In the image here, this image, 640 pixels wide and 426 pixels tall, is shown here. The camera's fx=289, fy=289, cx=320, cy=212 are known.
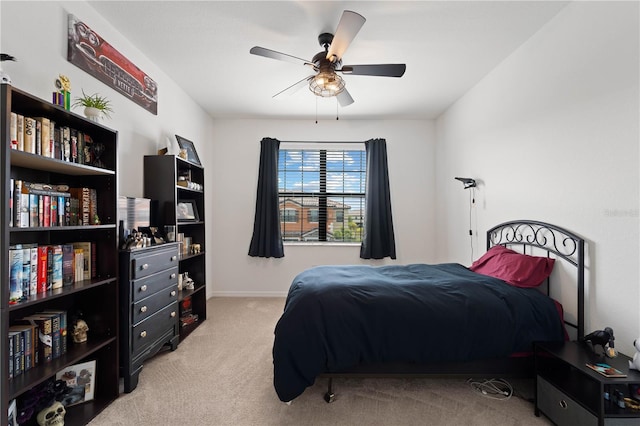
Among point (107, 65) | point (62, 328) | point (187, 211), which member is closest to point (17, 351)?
point (62, 328)

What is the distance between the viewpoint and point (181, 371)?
90.0 inches

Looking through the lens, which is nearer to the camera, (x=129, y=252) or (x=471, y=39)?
(x=129, y=252)

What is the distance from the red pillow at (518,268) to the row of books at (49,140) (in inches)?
122

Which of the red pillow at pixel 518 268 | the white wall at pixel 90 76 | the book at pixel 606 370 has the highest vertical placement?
the white wall at pixel 90 76

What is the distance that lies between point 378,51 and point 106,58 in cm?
223

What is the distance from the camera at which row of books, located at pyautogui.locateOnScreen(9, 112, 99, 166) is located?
1396 mm

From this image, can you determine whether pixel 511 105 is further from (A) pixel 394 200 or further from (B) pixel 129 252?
(B) pixel 129 252

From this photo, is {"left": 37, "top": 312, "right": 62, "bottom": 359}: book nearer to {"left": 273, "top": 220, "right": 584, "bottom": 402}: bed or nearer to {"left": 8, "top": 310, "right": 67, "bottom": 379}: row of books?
{"left": 8, "top": 310, "right": 67, "bottom": 379}: row of books

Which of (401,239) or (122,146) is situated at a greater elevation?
(122,146)

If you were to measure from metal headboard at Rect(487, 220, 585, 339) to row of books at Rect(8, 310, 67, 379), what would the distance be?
130 inches

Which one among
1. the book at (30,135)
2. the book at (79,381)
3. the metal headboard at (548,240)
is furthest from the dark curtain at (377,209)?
the book at (30,135)

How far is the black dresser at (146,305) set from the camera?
6.58 feet

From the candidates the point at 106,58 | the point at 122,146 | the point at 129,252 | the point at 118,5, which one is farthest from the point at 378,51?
the point at 129,252

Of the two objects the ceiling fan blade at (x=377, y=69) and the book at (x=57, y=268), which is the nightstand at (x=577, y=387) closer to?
the ceiling fan blade at (x=377, y=69)
